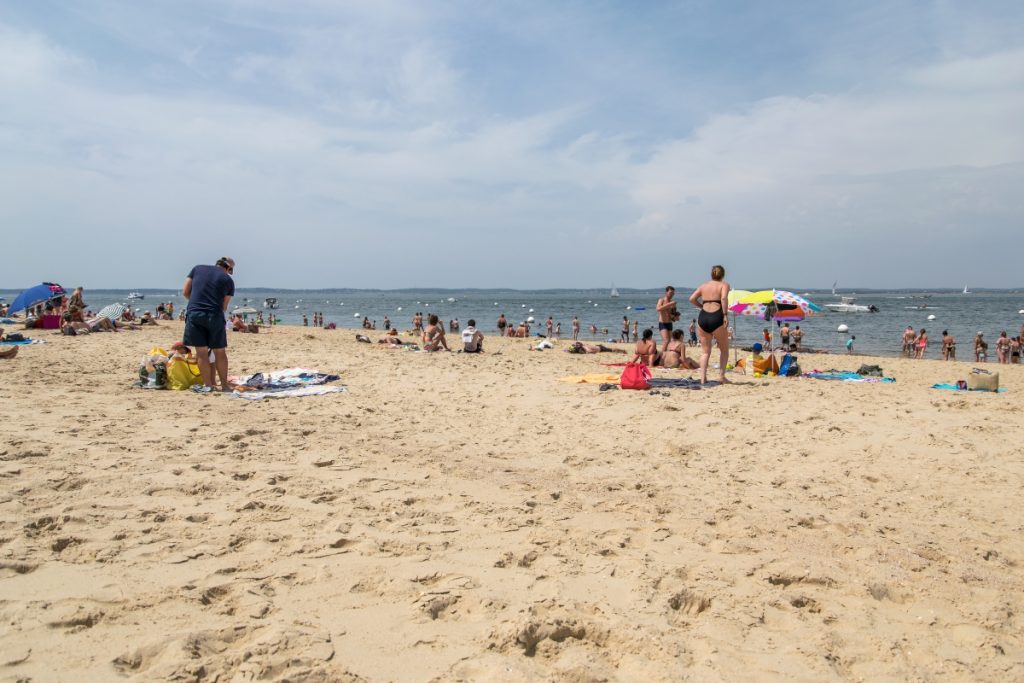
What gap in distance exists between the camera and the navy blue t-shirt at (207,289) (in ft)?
23.2

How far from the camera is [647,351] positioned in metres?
10.5

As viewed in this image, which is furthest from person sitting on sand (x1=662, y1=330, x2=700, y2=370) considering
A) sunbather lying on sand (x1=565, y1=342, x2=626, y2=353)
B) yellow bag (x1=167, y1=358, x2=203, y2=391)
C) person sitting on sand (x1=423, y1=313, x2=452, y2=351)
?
yellow bag (x1=167, y1=358, x2=203, y2=391)

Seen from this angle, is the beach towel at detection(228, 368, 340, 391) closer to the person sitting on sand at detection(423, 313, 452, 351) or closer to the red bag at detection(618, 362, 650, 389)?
the red bag at detection(618, 362, 650, 389)

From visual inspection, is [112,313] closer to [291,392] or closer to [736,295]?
[291,392]

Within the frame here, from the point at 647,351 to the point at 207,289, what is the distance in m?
6.78

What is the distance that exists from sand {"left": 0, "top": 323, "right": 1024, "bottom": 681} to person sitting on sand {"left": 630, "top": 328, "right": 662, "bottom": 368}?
13.7ft

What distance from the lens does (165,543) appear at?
2.90 m

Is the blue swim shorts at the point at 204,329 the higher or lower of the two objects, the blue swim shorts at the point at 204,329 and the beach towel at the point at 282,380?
the higher

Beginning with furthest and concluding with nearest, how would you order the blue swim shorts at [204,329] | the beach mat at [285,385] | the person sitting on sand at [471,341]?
the person sitting on sand at [471,341], the beach mat at [285,385], the blue swim shorts at [204,329]

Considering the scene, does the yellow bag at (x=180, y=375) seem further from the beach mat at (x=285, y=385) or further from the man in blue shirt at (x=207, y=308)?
the beach mat at (x=285, y=385)

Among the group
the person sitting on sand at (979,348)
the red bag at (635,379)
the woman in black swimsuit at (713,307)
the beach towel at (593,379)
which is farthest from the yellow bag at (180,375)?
the person sitting on sand at (979,348)

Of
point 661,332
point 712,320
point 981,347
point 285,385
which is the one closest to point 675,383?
point 712,320

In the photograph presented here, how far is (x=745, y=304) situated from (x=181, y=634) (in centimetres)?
1109

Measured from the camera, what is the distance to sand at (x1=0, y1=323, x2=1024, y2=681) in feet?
7.23
